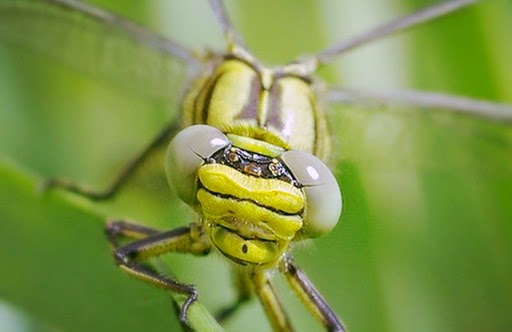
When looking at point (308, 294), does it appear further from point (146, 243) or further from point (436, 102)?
point (436, 102)

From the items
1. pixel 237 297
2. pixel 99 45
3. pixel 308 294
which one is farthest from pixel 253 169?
pixel 99 45

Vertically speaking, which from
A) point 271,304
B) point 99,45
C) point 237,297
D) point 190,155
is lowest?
point 237,297

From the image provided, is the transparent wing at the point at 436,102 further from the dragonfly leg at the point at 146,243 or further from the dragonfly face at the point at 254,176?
the dragonfly leg at the point at 146,243

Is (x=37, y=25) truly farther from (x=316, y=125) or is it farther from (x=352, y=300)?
(x=352, y=300)

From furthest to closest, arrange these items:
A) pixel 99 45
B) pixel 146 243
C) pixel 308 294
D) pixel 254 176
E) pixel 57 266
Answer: pixel 99 45
pixel 308 294
pixel 146 243
pixel 57 266
pixel 254 176

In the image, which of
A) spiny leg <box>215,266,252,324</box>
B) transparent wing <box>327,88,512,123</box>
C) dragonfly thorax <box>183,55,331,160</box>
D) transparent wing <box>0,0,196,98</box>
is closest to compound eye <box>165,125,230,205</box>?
dragonfly thorax <box>183,55,331,160</box>

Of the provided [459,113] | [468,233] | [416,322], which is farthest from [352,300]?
[459,113]

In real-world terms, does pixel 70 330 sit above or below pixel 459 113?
below
